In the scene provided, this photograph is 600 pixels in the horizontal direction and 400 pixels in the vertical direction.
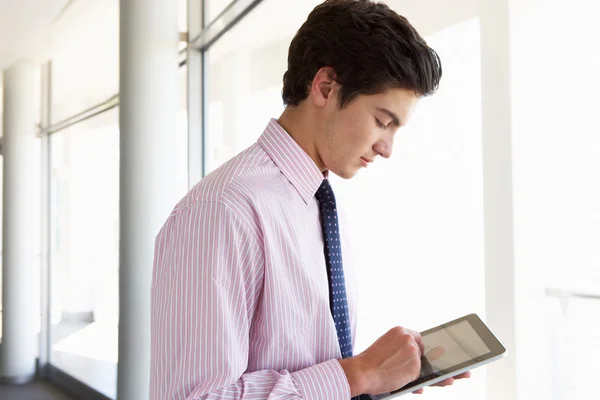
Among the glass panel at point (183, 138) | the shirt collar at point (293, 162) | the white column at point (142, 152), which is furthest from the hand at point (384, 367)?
the glass panel at point (183, 138)

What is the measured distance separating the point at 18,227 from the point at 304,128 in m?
3.56

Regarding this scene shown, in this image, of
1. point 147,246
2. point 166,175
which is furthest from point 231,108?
point 147,246

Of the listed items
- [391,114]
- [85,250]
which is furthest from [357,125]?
[85,250]

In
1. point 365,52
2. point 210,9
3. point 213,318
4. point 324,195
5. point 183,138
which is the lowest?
point 213,318

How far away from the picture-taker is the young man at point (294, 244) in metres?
0.79

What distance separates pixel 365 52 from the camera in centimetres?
96

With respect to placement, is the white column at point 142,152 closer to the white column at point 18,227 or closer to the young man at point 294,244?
the white column at point 18,227

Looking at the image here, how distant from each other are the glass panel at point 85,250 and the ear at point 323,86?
3189 mm

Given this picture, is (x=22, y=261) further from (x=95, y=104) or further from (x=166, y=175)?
(x=166, y=175)

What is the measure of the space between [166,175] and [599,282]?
1880mm

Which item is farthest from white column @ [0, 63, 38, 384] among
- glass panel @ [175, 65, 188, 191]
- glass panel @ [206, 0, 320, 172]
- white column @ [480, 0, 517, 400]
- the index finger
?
the index finger

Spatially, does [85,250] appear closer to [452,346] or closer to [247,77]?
[247,77]

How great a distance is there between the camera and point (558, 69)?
5.41 ft

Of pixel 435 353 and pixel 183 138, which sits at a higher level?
pixel 183 138
